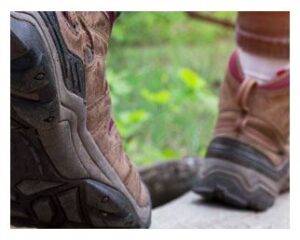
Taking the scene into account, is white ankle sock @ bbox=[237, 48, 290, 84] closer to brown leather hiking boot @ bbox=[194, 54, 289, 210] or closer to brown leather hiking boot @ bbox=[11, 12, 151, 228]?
brown leather hiking boot @ bbox=[194, 54, 289, 210]

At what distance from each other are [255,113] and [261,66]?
0.35ft

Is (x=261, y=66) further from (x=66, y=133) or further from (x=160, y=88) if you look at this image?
(x=160, y=88)

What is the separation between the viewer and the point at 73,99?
0.94 meters

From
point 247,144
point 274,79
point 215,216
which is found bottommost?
point 215,216

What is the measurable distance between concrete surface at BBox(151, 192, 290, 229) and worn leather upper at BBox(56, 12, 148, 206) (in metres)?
0.26

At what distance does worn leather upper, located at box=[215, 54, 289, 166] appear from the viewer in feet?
5.06

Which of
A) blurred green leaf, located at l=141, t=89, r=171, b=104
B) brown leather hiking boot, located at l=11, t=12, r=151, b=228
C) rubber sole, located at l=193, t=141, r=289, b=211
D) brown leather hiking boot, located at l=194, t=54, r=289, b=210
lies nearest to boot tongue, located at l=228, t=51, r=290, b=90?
brown leather hiking boot, located at l=194, t=54, r=289, b=210

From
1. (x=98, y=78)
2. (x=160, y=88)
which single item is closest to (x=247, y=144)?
(x=98, y=78)

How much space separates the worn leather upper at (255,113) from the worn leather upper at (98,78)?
45 cm

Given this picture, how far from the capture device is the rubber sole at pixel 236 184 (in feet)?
5.03

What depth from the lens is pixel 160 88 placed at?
9.29 feet
